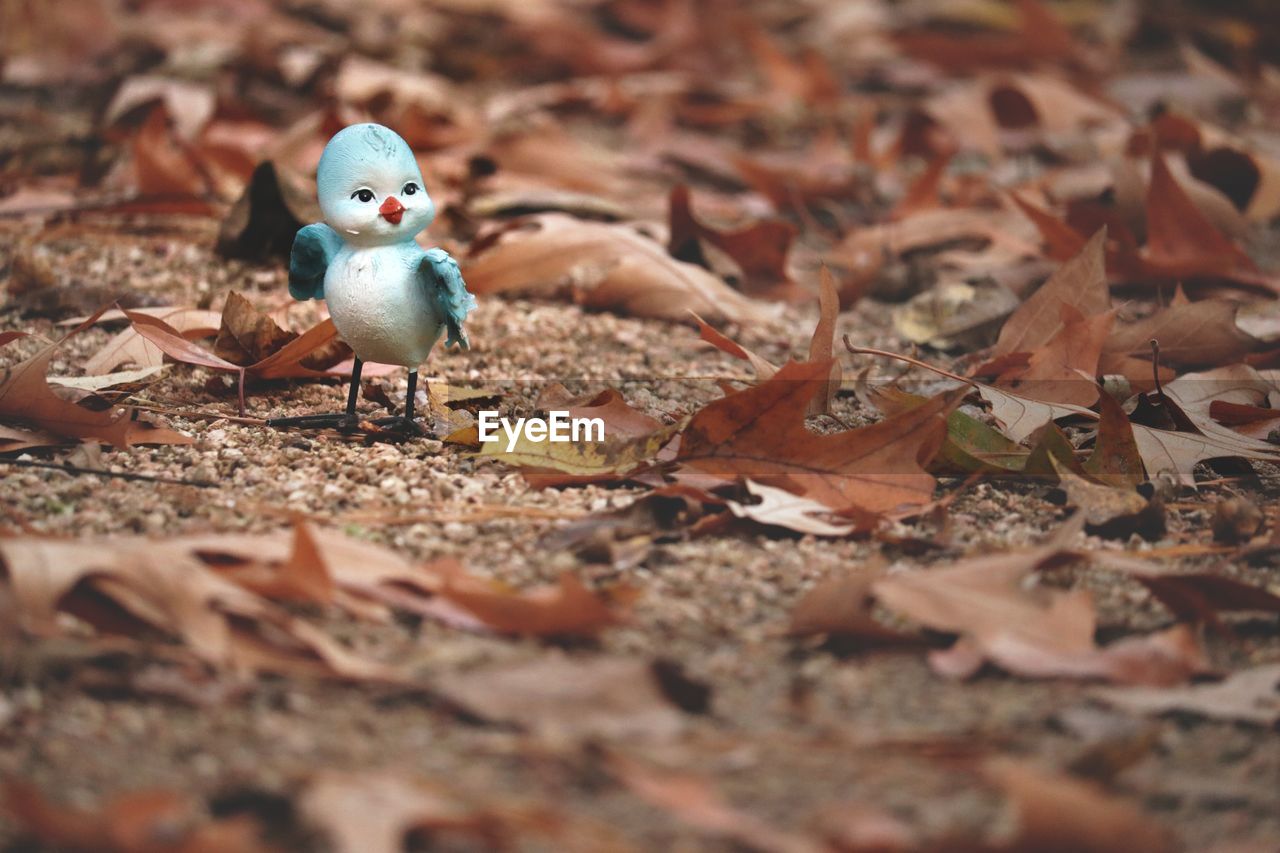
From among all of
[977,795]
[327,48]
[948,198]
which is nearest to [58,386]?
[977,795]

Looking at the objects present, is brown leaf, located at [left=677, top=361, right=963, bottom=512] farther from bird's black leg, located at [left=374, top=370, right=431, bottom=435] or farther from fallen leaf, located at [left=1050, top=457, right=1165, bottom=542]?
bird's black leg, located at [left=374, top=370, right=431, bottom=435]

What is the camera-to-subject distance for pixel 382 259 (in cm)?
168

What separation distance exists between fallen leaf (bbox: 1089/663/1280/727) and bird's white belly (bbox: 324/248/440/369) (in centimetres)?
85

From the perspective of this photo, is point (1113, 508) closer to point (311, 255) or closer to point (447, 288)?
point (447, 288)

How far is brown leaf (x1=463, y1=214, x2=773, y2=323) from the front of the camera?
7.57 ft

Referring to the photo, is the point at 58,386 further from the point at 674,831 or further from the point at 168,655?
the point at 674,831

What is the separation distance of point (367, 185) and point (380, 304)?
0.13 m

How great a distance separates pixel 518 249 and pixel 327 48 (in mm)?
1961

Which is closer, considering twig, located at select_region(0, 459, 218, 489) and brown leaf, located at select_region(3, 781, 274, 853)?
brown leaf, located at select_region(3, 781, 274, 853)

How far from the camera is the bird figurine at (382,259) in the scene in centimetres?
165

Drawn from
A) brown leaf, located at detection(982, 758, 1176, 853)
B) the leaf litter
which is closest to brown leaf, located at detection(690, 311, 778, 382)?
the leaf litter

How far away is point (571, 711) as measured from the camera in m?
1.12

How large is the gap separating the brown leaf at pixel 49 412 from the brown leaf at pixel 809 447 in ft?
2.07

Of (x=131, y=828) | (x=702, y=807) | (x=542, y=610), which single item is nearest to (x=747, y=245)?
(x=542, y=610)
